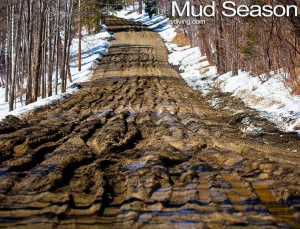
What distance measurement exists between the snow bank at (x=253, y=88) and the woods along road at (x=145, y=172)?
42.6 inches

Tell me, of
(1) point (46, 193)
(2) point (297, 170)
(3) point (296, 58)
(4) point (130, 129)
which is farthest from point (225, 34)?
(1) point (46, 193)

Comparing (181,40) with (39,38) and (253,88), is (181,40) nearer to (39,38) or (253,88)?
(39,38)

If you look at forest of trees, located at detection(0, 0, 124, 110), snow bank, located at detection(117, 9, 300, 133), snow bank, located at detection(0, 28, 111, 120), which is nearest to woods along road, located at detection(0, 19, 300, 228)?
snow bank, located at detection(117, 9, 300, 133)

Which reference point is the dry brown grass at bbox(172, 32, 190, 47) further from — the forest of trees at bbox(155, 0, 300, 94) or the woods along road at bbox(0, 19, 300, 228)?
the woods along road at bbox(0, 19, 300, 228)

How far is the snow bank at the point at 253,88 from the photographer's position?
11109mm

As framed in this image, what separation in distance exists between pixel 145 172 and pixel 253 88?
1008 centimetres

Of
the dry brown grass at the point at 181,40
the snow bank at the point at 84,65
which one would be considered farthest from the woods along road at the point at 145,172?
the dry brown grass at the point at 181,40

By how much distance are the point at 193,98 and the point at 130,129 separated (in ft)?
22.3

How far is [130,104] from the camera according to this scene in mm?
14734

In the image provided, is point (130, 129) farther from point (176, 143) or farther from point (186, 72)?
point (186, 72)

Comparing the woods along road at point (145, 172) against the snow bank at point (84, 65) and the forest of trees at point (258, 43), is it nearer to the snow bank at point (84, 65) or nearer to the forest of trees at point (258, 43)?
the snow bank at point (84, 65)

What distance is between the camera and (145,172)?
20.5 ft

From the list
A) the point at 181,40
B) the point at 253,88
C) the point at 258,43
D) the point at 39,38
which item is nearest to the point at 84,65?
the point at 39,38

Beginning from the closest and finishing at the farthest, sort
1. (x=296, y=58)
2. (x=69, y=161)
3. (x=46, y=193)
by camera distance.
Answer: (x=46, y=193)
(x=69, y=161)
(x=296, y=58)
